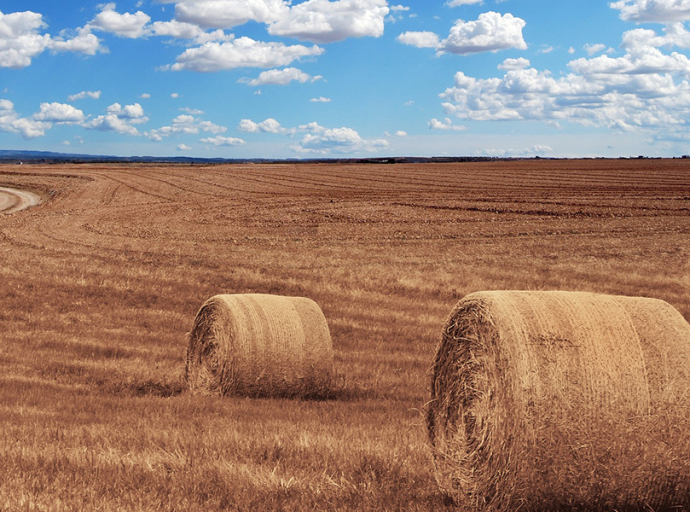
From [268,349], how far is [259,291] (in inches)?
286

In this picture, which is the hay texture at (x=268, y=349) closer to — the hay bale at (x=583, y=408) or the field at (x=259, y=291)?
the field at (x=259, y=291)

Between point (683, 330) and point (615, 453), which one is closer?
point (615, 453)

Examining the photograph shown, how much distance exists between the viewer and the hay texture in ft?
31.4

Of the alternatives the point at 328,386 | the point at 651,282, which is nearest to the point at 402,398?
the point at 328,386

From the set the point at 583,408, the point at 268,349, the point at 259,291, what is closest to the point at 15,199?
the point at 259,291

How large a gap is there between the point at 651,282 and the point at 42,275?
14.4 meters

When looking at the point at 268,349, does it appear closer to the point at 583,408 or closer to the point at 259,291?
the point at 583,408

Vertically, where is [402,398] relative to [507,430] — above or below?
below

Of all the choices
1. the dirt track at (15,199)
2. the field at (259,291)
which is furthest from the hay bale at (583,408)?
the dirt track at (15,199)

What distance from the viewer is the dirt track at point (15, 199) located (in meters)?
47.1

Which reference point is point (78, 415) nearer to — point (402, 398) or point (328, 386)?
point (328, 386)

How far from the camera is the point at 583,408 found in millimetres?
5031

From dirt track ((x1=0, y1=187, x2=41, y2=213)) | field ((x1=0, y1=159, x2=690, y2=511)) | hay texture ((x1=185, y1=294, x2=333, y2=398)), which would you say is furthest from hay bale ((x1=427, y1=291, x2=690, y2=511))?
dirt track ((x1=0, y1=187, x2=41, y2=213))

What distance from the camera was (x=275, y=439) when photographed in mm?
6918
